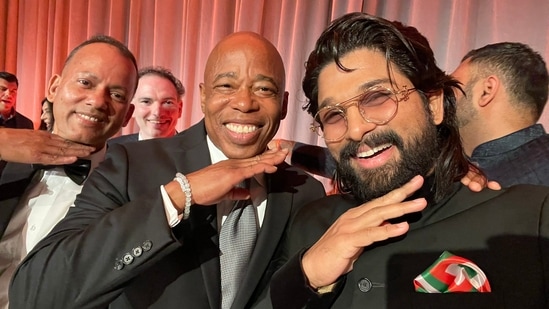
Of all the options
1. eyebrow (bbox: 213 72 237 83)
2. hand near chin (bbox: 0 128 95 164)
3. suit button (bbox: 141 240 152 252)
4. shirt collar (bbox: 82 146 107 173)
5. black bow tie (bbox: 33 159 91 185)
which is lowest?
suit button (bbox: 141 240 152 252)

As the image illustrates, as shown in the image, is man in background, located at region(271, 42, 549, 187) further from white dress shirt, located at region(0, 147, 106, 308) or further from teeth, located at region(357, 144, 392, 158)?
white dress shirt, located at region(0, 147, 106, 308)

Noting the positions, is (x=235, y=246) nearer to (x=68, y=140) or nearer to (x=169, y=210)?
(x=169, y=210)

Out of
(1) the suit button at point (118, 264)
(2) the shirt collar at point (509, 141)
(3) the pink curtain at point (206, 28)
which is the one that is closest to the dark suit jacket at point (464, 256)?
(1) the suit button at point (118, 264)

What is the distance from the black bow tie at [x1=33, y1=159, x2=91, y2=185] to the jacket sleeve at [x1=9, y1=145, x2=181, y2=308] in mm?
481

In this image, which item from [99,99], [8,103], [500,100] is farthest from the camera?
[8,103]

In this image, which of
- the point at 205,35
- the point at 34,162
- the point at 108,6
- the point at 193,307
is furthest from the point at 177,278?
the point at 108,6

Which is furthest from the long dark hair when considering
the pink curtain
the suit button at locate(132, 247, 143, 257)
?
the pink curtain

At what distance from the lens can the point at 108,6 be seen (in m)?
3.98

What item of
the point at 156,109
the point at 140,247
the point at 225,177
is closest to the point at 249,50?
the point at 225,177

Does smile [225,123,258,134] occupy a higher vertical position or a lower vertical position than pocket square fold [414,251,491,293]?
higher

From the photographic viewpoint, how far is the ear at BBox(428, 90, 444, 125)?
4.05 feet

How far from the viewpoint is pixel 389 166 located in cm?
113

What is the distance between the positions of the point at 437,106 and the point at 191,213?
0.67 metres

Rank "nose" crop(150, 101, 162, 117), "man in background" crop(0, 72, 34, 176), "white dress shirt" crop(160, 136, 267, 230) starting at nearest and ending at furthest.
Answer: "white dress shirt" crop(160, 136, 267, 230) < "nose" crop(150, 101, 162, 117) < "man in background" crop(0, 72, 34, 176)
